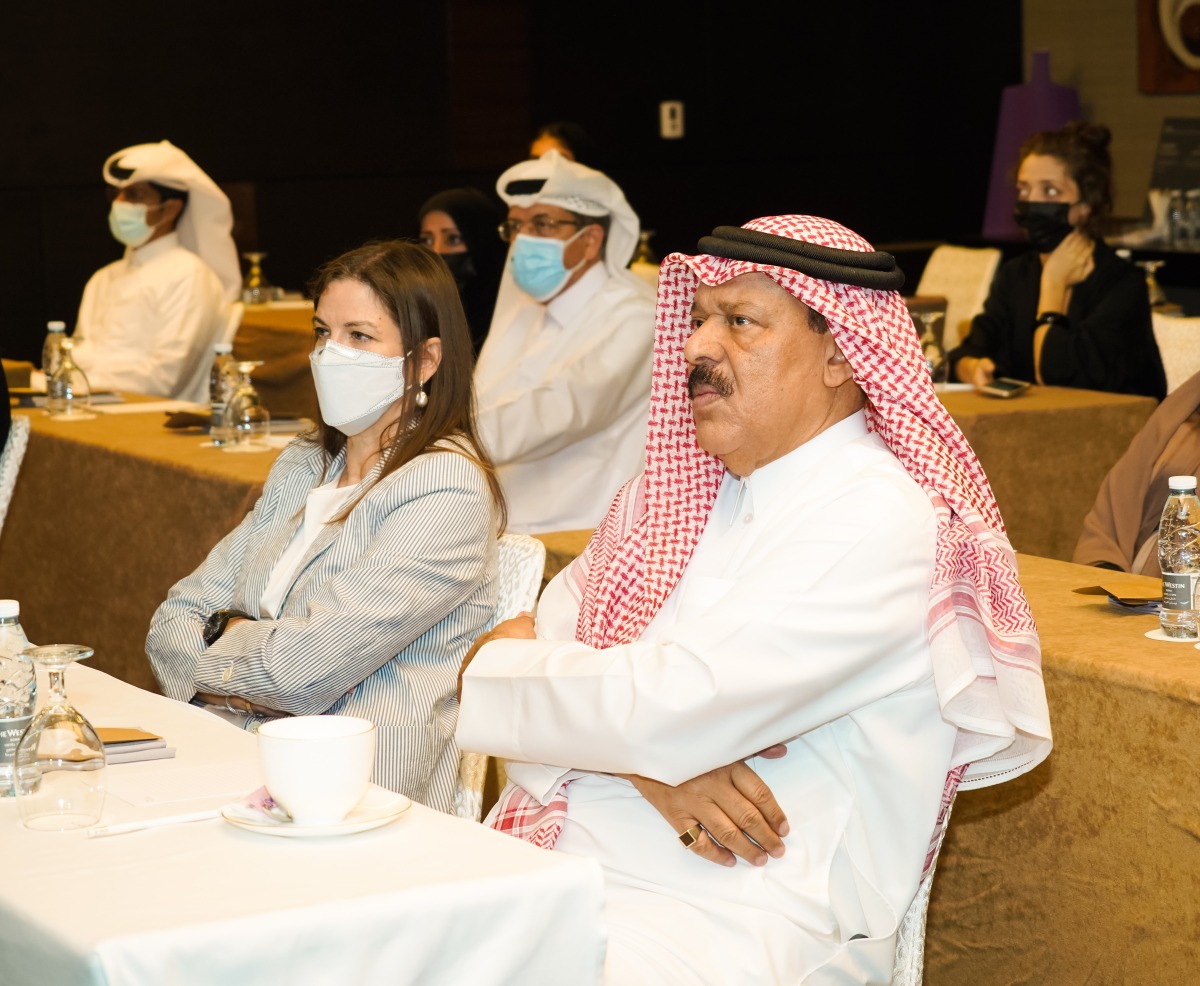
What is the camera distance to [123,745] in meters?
2.01

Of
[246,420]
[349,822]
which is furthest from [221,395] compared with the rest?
[349,822]

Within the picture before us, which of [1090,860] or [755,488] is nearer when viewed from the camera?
[755,488]

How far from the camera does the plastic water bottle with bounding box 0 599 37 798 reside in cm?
191

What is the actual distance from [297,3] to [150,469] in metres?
4.64

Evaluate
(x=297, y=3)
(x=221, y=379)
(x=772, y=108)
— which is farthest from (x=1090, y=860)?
(x=772, y=108)

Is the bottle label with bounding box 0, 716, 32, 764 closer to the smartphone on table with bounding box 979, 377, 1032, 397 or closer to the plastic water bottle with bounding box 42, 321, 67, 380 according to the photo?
the smartphone on table with bounding box 979, 377, 1032, 397

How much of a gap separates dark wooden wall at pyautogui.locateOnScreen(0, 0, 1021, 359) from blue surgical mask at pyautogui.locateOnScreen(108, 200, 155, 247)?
166 cm

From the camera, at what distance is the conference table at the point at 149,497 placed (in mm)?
4316

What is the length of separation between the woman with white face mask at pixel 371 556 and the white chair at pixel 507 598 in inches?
0.9

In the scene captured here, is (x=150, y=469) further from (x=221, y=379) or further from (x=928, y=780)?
(x=928, y=780)

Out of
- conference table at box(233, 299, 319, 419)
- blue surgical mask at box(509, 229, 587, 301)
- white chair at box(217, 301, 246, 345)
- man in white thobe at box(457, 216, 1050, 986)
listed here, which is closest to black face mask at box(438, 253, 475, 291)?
blue surgical mask at box(509, 229, 587, 301)

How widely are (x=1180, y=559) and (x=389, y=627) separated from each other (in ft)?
3.78

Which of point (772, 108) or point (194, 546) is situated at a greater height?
point (772, 108)

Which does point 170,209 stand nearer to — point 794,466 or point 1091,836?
point 794,466
